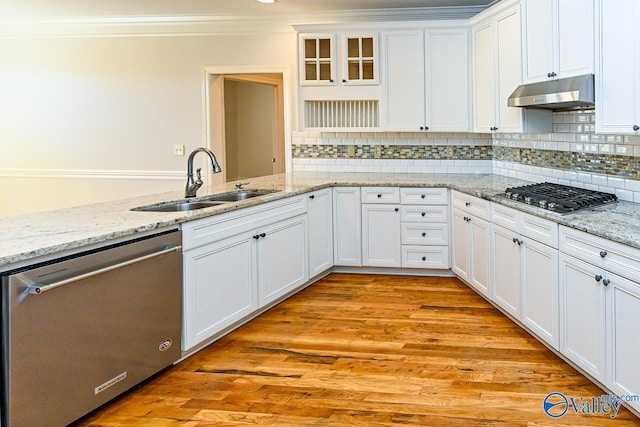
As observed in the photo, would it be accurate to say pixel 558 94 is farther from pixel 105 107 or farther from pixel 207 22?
pixel 105 107

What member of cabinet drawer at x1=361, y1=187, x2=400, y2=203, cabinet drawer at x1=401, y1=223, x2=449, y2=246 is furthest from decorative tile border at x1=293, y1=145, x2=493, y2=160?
cabinet drawer at x1=401, y1=223, x2=449, y2=246

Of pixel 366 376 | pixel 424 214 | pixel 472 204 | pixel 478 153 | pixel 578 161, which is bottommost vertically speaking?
pixel 366 376

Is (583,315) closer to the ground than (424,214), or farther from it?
closer to the ground

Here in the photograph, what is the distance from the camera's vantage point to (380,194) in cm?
555

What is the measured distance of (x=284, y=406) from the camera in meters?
2.98

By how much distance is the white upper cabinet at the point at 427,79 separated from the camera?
19.0 feet

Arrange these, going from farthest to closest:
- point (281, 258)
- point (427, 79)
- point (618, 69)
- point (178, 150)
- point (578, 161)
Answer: point (178, 150) → point (427, 79) → point (281, 258) → point (578, 161) → point (618, 69)

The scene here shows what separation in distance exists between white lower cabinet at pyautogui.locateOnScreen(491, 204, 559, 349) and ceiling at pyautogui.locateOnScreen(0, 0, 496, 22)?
8.17 feet

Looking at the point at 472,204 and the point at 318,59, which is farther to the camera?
the point at 318,59

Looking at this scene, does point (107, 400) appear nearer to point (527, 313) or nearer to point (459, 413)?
point (459, 413)

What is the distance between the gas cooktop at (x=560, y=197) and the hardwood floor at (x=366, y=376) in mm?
817

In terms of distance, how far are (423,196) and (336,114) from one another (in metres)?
1.28

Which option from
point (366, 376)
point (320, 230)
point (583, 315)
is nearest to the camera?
point (583, 315)

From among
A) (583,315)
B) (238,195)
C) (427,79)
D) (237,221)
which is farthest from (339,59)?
(583,315)
